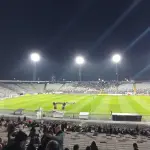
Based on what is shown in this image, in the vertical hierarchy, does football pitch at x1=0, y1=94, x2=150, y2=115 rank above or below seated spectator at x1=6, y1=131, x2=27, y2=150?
above

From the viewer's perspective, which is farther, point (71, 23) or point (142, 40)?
point (142, 40)

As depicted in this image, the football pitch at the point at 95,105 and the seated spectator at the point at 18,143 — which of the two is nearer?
the seated spectator at the point at 18,143

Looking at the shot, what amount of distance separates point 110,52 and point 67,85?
77.5 feet

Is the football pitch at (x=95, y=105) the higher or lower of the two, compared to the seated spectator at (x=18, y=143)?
higher

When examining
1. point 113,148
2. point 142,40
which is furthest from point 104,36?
point 113,148

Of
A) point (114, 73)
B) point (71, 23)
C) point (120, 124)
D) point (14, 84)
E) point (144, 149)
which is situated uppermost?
point (71, 23)

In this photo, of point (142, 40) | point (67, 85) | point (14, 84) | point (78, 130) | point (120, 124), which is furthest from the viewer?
point (67, 85)

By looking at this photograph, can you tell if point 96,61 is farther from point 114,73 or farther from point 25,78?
point 25,78

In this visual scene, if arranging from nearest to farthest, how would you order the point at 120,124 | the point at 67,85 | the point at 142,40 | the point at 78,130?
1. the point at 78,130
2. the point at 120,124
3. the point at 142,40
4. the point at 67,85

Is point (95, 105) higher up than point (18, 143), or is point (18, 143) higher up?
point (95, 105)

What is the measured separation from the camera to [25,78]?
102125mm

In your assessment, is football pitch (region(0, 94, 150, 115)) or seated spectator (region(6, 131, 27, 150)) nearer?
seated spectator (region(6, 131, 27, 150))

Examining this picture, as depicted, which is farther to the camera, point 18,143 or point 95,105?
point 95,105

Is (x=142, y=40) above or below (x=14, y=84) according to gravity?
above
